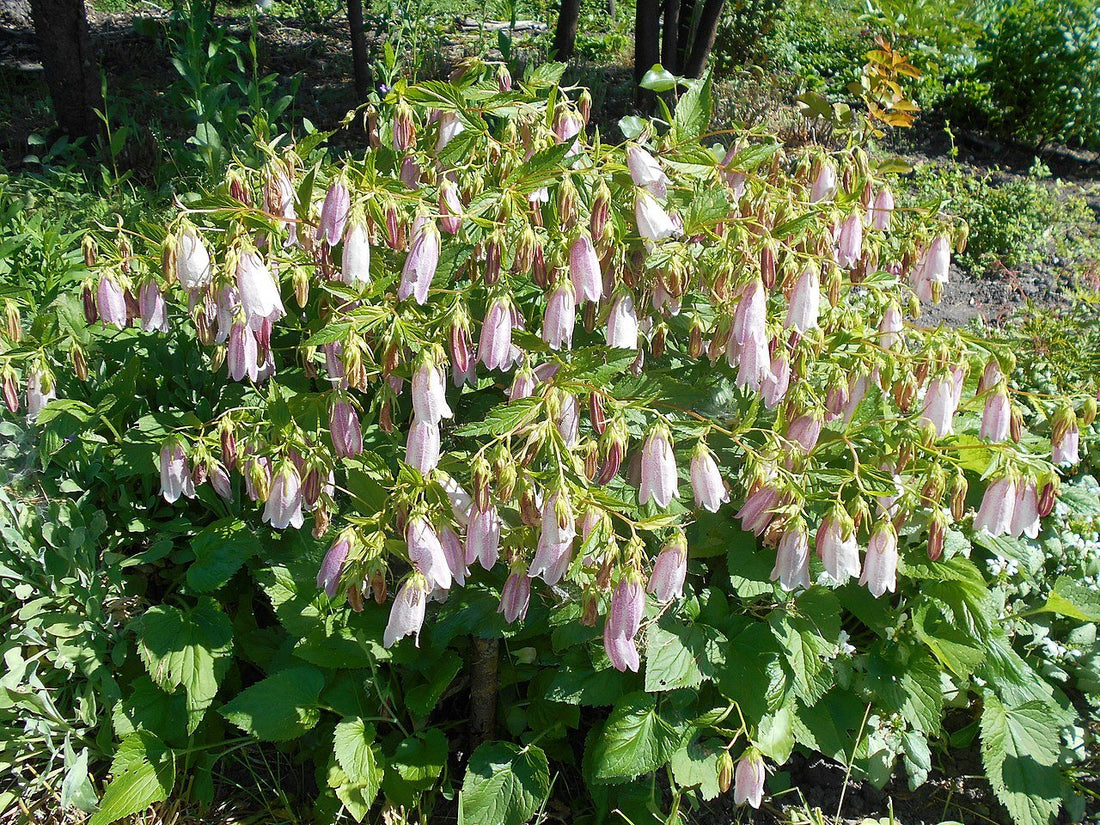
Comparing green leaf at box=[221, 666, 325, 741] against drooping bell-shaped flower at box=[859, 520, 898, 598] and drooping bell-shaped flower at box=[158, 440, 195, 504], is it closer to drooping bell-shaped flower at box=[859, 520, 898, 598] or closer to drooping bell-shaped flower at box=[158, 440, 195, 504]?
drooping bell-shaped flower at box=[158, 440, 195, 504]

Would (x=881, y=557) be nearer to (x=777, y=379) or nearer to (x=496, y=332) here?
(x=777, y=379)

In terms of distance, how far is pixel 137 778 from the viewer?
219cm

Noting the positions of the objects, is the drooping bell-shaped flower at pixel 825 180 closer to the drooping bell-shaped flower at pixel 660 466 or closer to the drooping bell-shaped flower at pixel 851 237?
the drooping bell-shaped flower at pixel 851 237

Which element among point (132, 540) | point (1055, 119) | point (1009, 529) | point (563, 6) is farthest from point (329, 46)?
point (1009, 529)

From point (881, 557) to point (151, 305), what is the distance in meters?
1.60

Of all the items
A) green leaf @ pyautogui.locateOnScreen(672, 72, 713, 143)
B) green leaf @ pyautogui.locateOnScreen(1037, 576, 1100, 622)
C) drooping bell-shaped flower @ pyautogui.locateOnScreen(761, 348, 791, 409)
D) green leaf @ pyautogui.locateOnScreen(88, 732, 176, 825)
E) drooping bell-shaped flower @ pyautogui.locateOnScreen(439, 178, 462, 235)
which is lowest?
green leaf @ pyautogui.locateOnScreen(88, 732, 176, 825)

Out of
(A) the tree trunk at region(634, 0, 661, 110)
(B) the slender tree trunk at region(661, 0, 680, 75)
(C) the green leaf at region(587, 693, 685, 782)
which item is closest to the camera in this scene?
(C) the green leaf at region(587, 693, 685, 782)

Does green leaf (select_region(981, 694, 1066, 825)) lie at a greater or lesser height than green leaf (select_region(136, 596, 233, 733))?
lesser

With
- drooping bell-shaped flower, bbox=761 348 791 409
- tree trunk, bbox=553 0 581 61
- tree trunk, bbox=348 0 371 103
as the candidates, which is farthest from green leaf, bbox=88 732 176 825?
tree trunk, bbox=553 0 581 61

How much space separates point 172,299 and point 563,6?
5.26 m

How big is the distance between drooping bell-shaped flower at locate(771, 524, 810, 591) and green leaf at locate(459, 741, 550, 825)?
0.82 metres

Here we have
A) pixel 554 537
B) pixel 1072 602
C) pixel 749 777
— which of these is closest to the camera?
pixel 554 537

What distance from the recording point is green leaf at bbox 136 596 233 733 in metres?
2.21

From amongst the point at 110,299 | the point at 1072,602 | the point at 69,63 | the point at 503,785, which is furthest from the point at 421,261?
the point at 69,63
